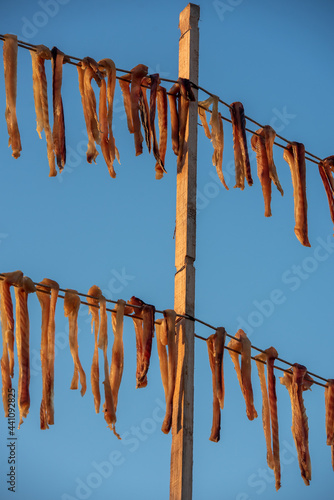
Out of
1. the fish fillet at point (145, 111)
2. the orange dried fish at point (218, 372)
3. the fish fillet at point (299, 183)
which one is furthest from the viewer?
the fish fillet at point (299, 183)

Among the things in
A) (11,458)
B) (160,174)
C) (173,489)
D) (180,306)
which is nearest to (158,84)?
(160,174)

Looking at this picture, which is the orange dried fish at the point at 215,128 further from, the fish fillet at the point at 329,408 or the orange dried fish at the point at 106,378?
the fish fillet at the point at 329,408

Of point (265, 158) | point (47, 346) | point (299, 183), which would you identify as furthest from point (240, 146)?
point (47, 346)

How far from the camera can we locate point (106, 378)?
27.7ft

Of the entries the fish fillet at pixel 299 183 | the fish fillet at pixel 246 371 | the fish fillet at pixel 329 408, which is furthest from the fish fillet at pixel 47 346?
the fish fillet at pixel 329 408

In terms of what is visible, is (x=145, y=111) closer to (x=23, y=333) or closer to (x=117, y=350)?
(x=117, y=350)

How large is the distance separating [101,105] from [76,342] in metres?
2.67

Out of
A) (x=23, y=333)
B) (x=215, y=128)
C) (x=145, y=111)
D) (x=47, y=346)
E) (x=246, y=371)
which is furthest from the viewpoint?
(x=215, y=128)

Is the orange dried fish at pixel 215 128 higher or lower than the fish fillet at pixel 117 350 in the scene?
higher

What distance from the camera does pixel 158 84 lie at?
9.79 meters

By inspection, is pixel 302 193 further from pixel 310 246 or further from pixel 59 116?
pixel 59 116

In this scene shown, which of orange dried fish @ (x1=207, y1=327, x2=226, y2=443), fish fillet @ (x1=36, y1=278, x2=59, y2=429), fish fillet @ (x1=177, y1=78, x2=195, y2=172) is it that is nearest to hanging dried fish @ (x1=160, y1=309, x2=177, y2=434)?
orange dried fish @ (x1=207, y1=327, x2=226, y2=443)

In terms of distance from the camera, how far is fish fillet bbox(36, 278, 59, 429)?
8.08 meters

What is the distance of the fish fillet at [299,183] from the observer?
10523mm
